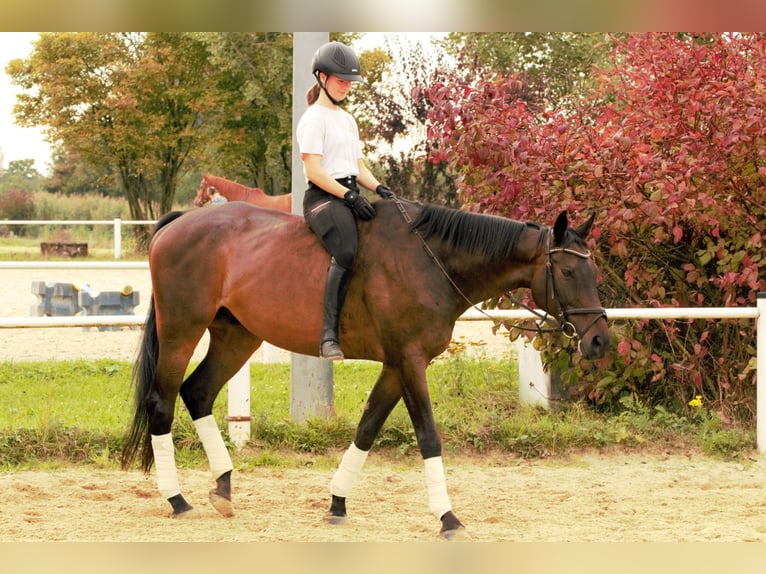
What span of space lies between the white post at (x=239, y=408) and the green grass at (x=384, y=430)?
98 mm

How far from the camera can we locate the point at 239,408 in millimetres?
6875

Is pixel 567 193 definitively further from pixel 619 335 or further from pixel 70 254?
pixel 70 254

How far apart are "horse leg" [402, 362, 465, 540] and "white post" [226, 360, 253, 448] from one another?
2.03 metres

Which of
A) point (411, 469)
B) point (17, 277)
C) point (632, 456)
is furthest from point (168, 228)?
point (17, 277)

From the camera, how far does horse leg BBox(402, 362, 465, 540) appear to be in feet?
16.6

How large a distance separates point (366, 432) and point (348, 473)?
25 cm

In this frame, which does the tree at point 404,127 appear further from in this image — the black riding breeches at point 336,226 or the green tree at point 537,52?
the black riding breeches at point 336,226

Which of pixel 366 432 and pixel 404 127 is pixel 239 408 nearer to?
pixel 366 432

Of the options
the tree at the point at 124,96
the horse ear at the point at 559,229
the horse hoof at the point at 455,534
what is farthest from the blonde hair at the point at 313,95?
the tree at the point at 124,96

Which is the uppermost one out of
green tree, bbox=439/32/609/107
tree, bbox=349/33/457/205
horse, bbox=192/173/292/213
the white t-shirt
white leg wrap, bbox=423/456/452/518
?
green tree, bbox=439/32/609/107

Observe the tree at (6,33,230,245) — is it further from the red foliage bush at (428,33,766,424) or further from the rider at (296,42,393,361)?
the rider at (296,42,393,361)

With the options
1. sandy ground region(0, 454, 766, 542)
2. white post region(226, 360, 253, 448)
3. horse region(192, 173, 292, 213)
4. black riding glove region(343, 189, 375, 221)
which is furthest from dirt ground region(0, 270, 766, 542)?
horse region(192, 173, 292, 213)

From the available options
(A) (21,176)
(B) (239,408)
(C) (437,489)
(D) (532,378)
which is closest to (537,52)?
(D) (532,378)

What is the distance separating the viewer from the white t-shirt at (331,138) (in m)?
5.25
